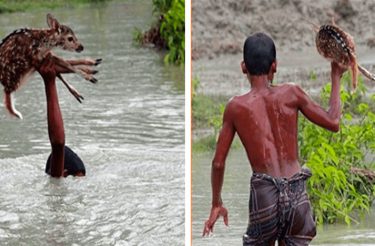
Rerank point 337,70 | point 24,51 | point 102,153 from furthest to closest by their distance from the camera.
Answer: point 102,153, point 24,51, point 337,70

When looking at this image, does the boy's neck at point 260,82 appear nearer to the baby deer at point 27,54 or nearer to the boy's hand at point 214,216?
the boy's hand at point 214,216

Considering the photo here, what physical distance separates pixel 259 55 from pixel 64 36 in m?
1.46

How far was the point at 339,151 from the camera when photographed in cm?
590

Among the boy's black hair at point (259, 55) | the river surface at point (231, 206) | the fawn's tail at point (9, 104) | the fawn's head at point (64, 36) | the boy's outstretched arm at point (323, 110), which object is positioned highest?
the boy's black hair at point (259, 55)

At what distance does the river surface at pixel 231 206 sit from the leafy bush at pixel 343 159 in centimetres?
12

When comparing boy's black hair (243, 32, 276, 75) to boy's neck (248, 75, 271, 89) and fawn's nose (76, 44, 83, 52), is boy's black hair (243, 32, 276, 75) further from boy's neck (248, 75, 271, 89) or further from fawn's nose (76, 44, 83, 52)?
fawn's nose (76, 44, 83, 52)

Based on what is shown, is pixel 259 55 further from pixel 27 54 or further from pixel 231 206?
pixel 27 54

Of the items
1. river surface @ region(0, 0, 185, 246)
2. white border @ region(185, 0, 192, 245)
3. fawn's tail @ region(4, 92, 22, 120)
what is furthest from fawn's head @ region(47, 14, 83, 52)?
white border @ region(185, 0, 192, 245)

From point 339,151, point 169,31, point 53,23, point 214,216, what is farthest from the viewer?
point 169,31

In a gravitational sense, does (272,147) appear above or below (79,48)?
below

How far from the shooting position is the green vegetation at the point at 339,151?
5789 millimetres

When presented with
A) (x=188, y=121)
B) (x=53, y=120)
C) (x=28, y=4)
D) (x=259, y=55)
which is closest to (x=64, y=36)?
(x=53, y=120)

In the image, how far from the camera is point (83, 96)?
22.0 feet

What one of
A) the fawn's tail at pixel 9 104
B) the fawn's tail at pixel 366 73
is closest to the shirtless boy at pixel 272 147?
the fawn's tail at pixel 366 73
